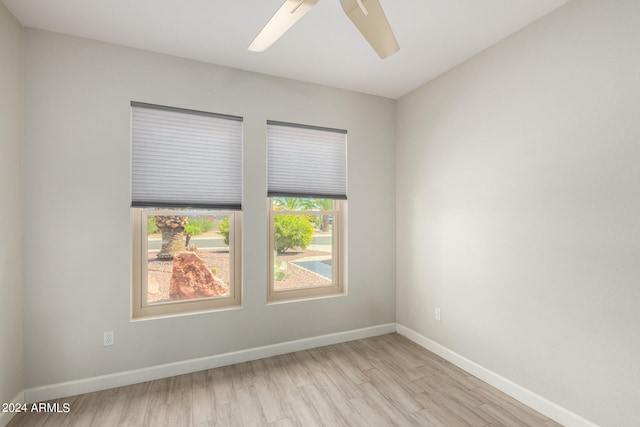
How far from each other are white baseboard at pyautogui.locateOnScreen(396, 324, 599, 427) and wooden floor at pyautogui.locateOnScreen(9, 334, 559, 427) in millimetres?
50

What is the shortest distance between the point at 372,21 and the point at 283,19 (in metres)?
0.42

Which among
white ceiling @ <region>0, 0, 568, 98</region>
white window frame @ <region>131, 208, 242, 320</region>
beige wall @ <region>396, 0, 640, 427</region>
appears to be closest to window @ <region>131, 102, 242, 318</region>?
white window frame @ <region>131, 208, 242, 320</region>

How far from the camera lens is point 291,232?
3242mm

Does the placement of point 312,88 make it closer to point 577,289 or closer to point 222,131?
point 222,131

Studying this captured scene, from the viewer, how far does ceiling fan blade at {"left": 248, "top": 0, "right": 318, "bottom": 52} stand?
1.35m

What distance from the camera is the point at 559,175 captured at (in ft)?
6.73

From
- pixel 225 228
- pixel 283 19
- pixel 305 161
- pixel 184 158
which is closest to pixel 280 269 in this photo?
pixel 225 228

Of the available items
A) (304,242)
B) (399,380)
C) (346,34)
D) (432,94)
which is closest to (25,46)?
(346,34)

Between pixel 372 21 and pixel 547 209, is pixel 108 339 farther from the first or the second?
pixel 547 209

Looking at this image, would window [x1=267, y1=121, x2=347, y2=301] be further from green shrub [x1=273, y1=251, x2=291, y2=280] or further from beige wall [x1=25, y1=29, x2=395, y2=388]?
beige wall [x1=25, y1=29, x2=395, y2=388]

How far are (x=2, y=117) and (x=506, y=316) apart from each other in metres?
3.84

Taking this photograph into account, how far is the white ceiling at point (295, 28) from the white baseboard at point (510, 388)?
2683 mm

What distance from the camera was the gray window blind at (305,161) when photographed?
3.04 metres

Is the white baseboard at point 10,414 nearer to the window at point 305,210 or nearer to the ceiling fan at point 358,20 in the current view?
the window at point 305,210
